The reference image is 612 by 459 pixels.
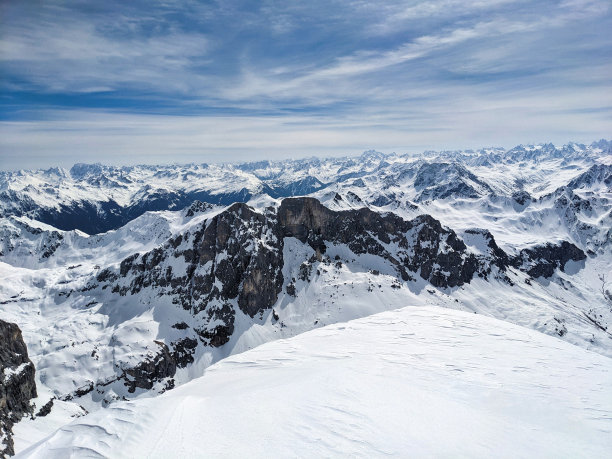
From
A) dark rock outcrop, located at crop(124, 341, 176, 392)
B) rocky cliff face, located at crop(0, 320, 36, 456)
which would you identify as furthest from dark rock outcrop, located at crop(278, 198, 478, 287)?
rocky cliff face, located at crop(0, 320, 36, 456)

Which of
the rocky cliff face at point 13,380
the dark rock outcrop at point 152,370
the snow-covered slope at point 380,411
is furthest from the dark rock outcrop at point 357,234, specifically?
the snow-covered slope at point 380,411

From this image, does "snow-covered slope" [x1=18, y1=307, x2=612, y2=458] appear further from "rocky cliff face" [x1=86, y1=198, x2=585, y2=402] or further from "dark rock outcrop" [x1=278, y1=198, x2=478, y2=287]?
"dark rock outcrop" [x1=278, y1=198, x2=478, y2=287]

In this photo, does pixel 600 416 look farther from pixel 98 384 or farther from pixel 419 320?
pixel 98 384

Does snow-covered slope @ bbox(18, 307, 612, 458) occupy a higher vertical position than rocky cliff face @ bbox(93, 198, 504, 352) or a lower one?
higher

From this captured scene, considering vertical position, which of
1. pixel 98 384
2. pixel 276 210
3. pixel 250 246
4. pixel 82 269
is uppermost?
pixel 276 210

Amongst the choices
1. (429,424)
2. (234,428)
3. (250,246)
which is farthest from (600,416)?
(250,246)
